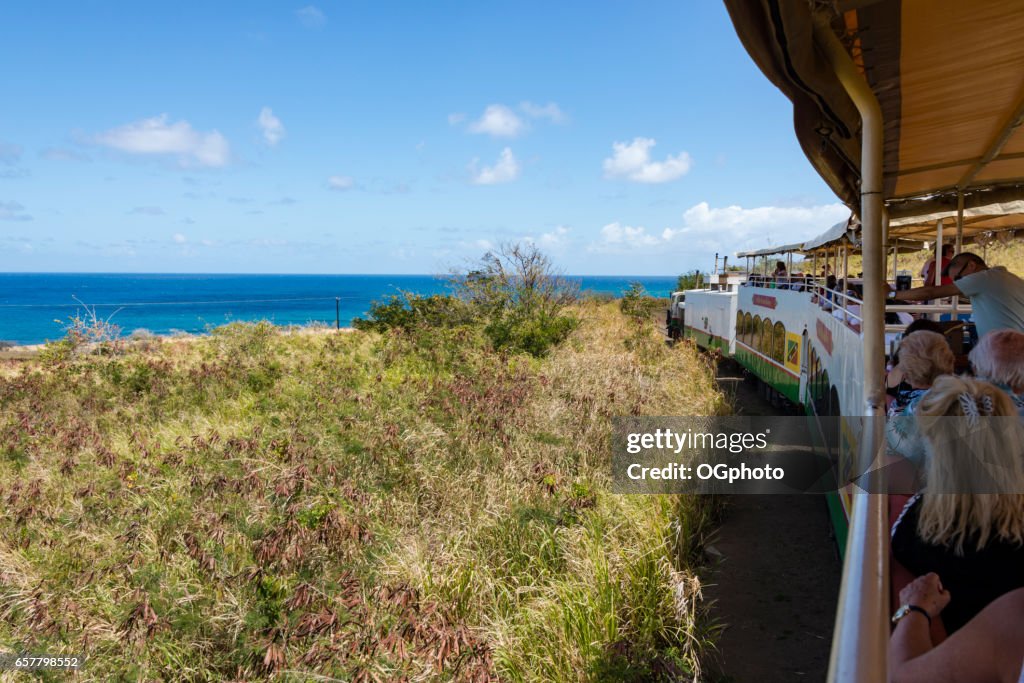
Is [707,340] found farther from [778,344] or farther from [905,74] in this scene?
[905,74]

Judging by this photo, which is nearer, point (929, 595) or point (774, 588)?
point (929, 595)

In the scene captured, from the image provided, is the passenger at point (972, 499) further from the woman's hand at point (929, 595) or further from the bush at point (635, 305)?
the bush at point (635, 305)

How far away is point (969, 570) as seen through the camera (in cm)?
227

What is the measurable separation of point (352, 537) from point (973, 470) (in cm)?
366

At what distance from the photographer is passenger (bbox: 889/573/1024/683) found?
201cm

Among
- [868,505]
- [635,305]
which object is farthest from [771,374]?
[635,305]

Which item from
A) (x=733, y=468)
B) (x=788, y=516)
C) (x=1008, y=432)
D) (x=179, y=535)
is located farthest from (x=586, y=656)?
(x=733, y=468)

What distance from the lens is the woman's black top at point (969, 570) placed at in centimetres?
222

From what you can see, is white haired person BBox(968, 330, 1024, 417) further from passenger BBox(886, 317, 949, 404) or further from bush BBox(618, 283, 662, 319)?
bush BBox(618, 283, 662, 319)

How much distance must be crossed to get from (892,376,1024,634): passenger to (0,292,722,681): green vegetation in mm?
1826

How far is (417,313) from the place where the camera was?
1830 centimetres

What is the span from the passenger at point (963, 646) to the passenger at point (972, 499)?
0.31ft

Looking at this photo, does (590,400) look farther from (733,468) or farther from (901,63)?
(901,63)

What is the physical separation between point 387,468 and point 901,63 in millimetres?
5177
